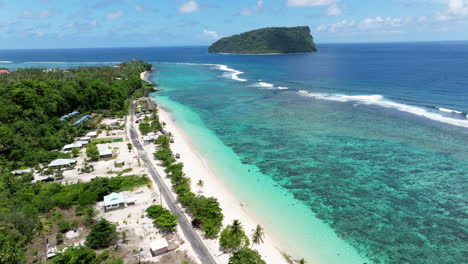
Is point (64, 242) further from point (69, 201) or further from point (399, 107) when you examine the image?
point (399, 107)

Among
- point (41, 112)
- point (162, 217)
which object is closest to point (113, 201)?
point (162, 217)

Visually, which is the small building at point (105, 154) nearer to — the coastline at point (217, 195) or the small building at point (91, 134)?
the small building at point (91, 134)

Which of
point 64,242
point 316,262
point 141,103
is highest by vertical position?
point 141,103

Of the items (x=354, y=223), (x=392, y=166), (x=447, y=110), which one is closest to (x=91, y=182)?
(x=354, y=223)

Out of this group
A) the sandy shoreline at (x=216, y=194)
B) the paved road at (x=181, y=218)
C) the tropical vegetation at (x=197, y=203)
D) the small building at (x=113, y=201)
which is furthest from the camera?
the small building at (x=113, y=201)

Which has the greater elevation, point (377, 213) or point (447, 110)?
point (447, 110)

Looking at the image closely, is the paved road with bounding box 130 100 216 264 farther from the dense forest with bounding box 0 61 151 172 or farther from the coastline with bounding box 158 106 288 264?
the dense forest with bounding box 0 61 151 172

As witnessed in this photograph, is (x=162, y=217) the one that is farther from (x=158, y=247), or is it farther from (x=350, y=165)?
(x=350, y=165)

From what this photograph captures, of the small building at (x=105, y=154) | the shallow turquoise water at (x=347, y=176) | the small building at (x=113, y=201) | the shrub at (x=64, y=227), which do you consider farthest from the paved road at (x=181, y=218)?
the shrub at (x=64, y=227)
